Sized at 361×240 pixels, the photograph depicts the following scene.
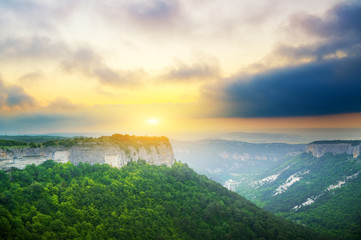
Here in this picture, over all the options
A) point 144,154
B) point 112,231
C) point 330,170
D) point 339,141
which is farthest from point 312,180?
point 112,231

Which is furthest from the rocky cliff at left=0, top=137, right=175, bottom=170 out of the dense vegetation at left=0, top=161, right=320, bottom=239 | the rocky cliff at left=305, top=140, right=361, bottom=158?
the rocky cliff at left=305, top=140, right=361, bottom=158

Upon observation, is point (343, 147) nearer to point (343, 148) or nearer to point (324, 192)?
point (343, 148)

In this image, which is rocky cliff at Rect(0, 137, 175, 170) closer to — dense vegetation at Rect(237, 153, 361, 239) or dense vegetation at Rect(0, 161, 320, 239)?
dense vegetation at Rect(0, 161, 320, 239)

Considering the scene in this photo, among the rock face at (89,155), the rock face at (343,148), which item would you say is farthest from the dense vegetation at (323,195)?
the rock face at (89,155)

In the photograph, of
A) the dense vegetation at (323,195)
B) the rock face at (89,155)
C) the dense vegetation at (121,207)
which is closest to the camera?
the dense vegetation at (121,207)

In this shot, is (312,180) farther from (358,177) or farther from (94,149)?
(94,149)

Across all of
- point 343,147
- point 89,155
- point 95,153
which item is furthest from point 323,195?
point 89,155

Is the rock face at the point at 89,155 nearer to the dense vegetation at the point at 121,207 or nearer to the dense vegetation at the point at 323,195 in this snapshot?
the dense vegetation at the point at 121,207
